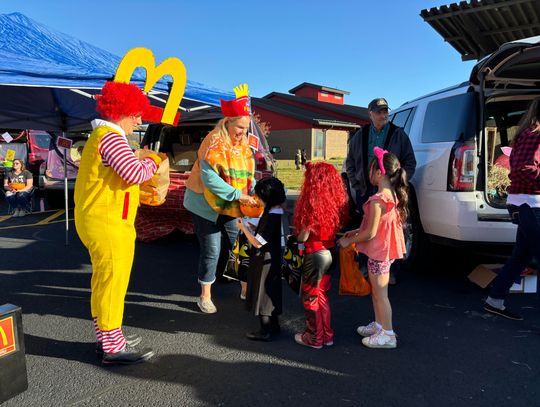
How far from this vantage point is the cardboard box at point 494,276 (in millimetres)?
4000

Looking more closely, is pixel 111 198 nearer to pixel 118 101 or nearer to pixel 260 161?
pixel 118 101

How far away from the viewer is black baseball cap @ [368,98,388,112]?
4324 millimetres

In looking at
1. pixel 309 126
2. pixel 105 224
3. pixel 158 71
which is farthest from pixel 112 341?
pixel 309 126

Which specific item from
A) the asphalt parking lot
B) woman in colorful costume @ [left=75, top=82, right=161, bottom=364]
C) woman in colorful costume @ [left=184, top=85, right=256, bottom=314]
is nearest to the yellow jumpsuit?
woman in colorful costume @ [left=75, top=82, right=161, bottom=364]

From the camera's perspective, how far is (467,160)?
3.86 meters

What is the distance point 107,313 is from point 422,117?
3832mm

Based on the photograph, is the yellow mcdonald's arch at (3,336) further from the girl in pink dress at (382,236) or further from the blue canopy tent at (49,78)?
the blue canopy tent at (49,78)

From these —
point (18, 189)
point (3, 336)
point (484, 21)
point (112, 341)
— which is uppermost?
point (484, 21)

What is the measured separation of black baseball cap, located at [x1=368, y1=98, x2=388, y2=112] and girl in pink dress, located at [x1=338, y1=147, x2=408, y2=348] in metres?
1.33

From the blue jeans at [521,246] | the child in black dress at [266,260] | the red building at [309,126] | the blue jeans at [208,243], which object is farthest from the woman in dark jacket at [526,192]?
the red building at [309,126]

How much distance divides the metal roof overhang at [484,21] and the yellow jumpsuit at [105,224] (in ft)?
19.2

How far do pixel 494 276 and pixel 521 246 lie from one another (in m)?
0.82

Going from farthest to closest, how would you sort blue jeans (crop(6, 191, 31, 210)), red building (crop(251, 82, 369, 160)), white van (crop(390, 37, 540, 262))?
red building (crop(251, 82, 369, 160)), blue jeans (crop(6, 191, 31, 210)), white van (crop(390, 37, 540, 262))

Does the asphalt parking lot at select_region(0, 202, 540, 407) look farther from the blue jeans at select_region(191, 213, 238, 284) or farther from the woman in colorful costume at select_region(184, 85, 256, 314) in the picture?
the woman in colorful costume at select_region(184, 85, 256, 314)
